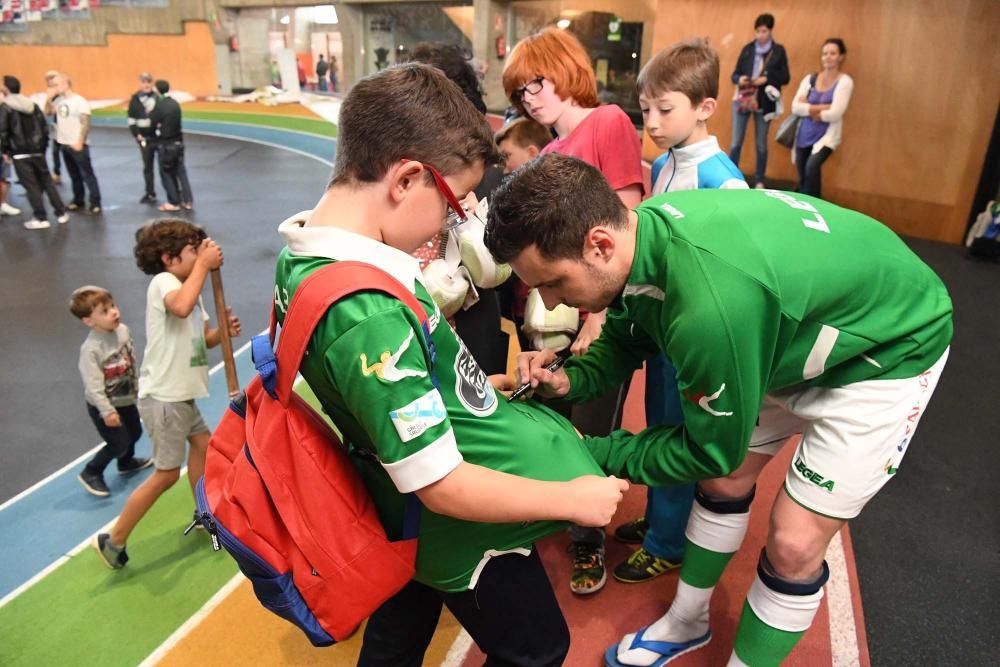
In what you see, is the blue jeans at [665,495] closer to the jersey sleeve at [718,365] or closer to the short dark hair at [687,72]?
the jersey sleeve at [718,365]

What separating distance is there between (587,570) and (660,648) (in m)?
0.44

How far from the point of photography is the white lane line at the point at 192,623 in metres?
2.45

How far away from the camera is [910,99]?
7906mm

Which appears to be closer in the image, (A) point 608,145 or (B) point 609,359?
A: (B) point 609,359

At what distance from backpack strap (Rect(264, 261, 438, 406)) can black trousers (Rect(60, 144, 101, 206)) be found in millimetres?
10324

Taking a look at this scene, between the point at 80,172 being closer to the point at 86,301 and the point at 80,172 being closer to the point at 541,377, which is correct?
the point at 86,301

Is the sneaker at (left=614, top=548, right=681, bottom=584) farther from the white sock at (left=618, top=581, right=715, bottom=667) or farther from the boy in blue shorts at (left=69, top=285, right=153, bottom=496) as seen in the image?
the boy in blue shorts at (left=69, top=285, right=153, bottom=496)

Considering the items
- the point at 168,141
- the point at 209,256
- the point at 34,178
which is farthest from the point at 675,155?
the point at 34,178

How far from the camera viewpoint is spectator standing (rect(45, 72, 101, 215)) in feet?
31.7

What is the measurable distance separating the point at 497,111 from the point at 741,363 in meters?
17.4

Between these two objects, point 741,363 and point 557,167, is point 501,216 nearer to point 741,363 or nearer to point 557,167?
point 557,167

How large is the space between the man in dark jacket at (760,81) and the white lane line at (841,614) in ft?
21.8

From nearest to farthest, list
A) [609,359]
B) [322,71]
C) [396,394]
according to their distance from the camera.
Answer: [396,394] → [609,359] → [322,71]

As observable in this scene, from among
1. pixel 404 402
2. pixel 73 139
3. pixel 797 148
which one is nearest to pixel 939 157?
pixel 797 148
